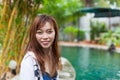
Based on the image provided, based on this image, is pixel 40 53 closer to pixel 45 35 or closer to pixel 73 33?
pixel 45 35

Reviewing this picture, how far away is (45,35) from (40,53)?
4.2 inches

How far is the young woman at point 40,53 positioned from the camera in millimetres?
1746

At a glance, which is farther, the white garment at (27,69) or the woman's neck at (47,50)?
the woman's neck at (47,50)

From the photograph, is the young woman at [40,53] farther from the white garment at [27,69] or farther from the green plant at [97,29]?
the green plant at [97,29]

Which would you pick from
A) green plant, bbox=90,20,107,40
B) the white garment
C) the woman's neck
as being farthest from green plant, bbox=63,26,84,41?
the white garment

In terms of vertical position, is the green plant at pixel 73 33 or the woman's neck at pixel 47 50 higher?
the woman's neck at pixel 47 50

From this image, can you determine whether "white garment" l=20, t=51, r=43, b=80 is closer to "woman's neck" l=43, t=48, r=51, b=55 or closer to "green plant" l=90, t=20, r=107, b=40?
"woman's neck" l=43, t=48, r=51, b=55

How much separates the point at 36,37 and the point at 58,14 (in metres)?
19.7

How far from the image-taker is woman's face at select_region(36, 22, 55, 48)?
1825 millimetres

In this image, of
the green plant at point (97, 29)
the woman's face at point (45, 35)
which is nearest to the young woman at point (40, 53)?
the woman's face at point (45, 35)

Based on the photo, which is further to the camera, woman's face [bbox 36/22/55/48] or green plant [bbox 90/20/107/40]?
green plant [bbox 90/20/107/40]

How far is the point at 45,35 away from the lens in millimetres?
1822

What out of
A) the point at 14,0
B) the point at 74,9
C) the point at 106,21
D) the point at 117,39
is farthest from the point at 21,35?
the point at 106,21

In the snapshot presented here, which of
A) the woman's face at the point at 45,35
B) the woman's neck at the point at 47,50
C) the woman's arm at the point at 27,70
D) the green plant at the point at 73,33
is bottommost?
the green plant at the point at 73,33
